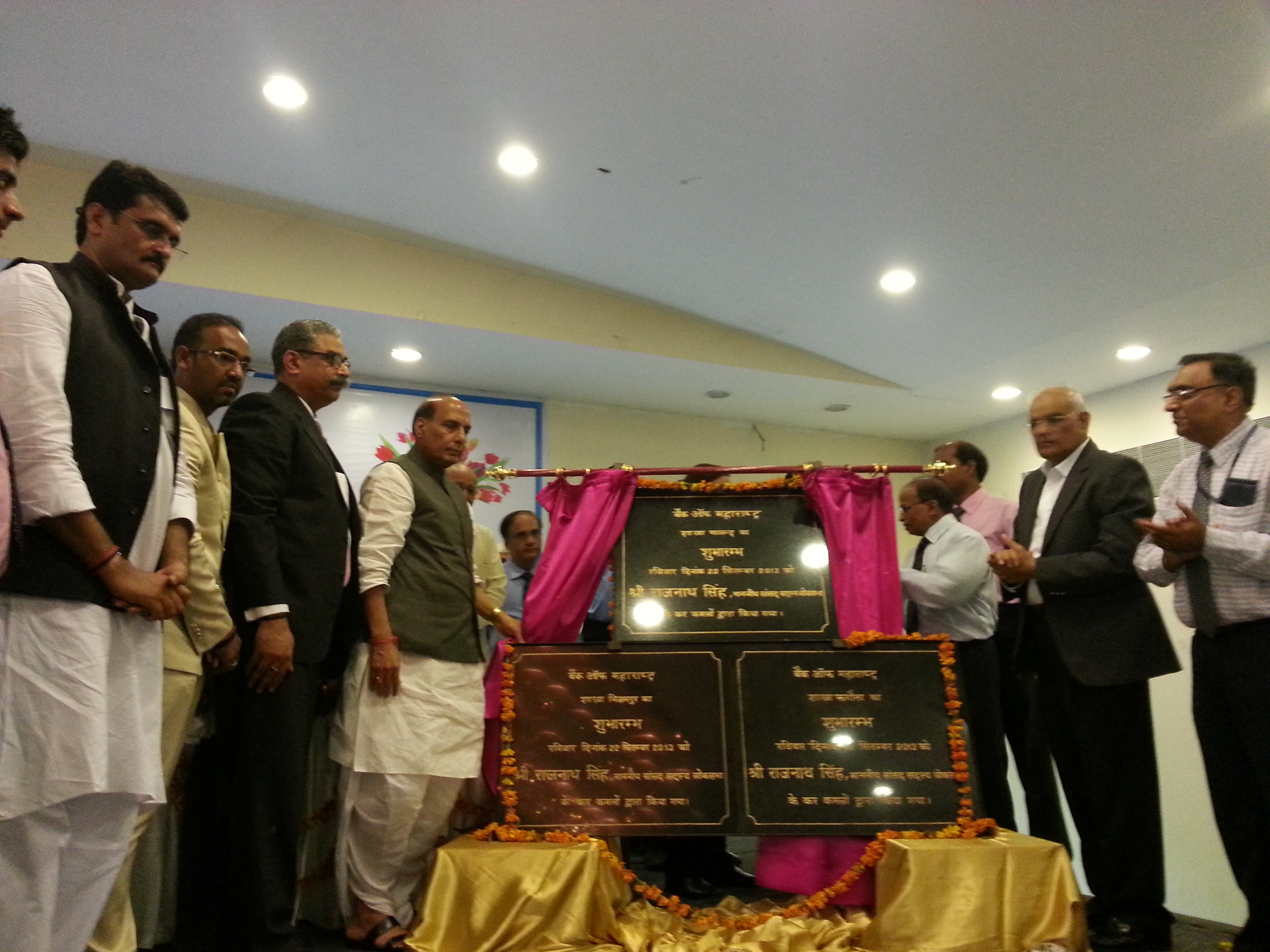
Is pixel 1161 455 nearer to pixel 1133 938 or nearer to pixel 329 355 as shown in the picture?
pixel 1133 938

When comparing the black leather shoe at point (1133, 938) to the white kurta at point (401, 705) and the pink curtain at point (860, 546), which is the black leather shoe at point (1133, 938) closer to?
the pink curtain at point (860, 546)

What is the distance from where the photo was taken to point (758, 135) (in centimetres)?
341

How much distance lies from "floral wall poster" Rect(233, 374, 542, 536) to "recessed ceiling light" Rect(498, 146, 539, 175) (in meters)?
1.73

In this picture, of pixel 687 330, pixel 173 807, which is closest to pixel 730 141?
pixel 687 330

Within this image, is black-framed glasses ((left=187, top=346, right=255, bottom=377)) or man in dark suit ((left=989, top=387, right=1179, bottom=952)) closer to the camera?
black-framed glasses ((left=187, top=346, right=255, bottom=377))

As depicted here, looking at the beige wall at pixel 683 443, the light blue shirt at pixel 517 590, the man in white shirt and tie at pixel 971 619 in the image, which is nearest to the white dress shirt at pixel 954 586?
the man in white shirt and tie at pixel 971 619

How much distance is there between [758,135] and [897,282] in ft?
5.02

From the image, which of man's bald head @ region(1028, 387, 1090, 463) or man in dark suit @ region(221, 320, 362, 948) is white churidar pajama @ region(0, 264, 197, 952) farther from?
man's bald head @ region(1028, 387, 1090, 463)

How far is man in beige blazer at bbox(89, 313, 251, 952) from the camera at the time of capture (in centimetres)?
195

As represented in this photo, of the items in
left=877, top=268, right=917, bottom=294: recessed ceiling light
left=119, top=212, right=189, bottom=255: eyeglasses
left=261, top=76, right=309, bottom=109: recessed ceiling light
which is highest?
left=261, top=76, right=309, bottom=109: recessed ceiling light

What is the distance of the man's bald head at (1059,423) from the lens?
300 cm

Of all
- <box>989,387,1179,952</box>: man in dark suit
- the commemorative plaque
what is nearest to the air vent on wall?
<box>989,387,1179,952</box>: man in dark suit

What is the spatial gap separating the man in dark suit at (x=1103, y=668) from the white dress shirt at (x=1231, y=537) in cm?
14

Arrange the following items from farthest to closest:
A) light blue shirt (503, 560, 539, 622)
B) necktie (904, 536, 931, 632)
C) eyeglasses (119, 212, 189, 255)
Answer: light blue shirt (503, 560, 539, 622) < necktie (904, 536, 931, 632) < eyeglasses (119, 212, 189, 255)
